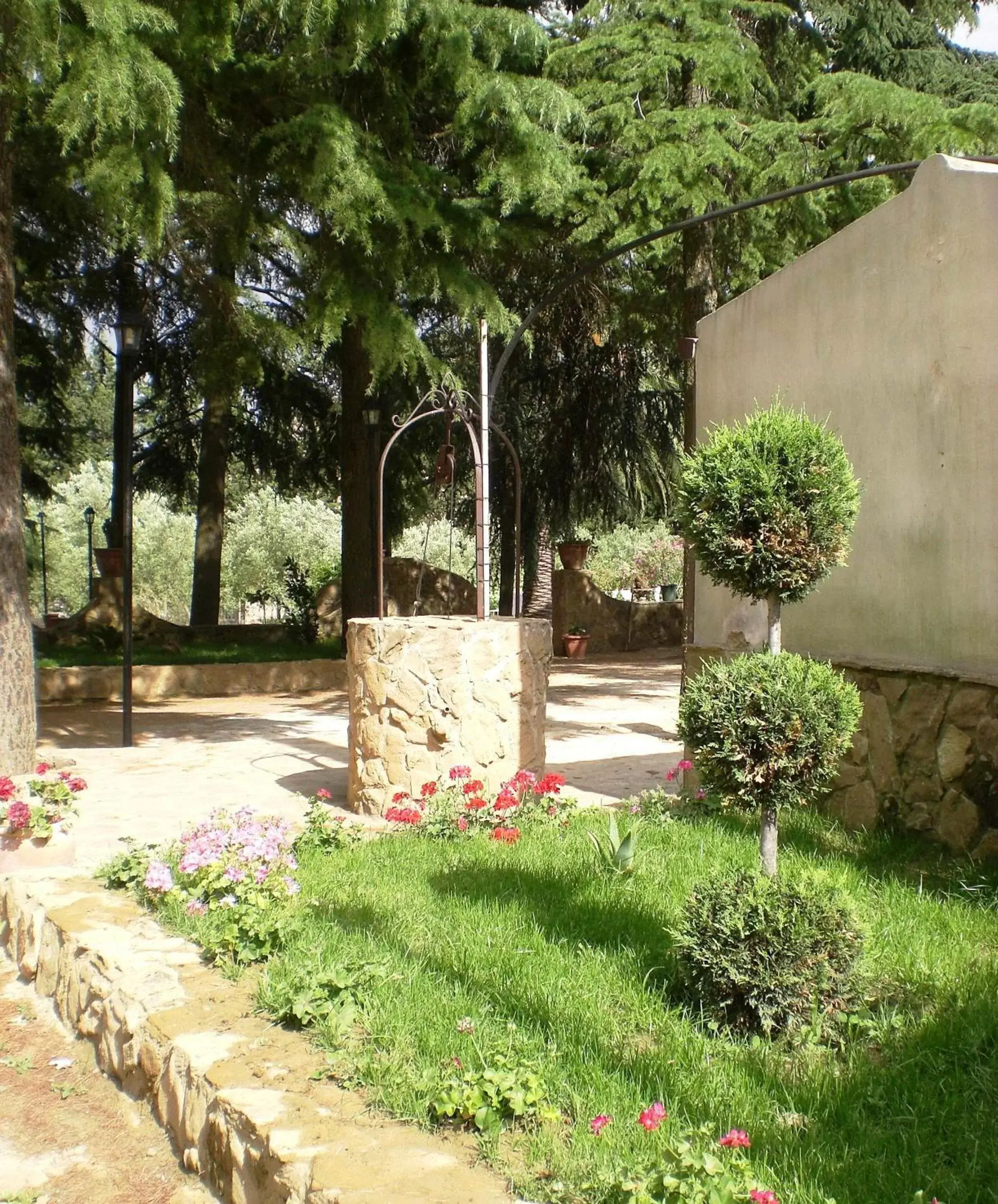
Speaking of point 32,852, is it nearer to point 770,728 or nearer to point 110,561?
point 770,728

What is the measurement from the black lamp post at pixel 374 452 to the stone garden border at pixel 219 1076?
9.23 meters

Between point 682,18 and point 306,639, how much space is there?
453 inches

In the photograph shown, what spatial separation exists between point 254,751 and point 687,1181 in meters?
8.04

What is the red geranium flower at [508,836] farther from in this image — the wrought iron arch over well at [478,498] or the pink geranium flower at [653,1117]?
the pink geranium flower at [653,1117]

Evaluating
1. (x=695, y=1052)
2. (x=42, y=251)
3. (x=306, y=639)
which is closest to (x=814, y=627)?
(x=695, y=1052)

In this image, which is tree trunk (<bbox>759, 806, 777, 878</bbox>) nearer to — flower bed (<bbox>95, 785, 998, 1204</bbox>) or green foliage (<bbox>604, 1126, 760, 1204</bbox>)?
flower bed (<bbox>95, 785, 998, 1204</bbox>)

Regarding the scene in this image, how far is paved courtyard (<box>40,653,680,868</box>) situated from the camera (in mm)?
7355

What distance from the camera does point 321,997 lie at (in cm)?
353

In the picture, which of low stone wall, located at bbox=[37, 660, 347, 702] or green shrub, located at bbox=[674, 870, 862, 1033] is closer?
green shrub, located at bbox=[674, 870, 862, 1033]

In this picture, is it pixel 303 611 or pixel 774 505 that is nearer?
pixel 774 505

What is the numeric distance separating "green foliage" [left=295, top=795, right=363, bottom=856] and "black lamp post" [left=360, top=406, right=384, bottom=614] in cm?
774

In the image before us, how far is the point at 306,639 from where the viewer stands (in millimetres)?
19078

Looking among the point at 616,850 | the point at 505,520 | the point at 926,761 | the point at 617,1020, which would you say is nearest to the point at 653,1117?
the point at 617,1020

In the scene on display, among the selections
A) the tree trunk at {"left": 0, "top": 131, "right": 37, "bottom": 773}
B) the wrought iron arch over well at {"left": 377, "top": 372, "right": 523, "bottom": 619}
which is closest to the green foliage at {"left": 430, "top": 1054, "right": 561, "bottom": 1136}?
the wrought iron arch over well at {"left": 377, "top": 372, "right": 523, "bottom": 619}
